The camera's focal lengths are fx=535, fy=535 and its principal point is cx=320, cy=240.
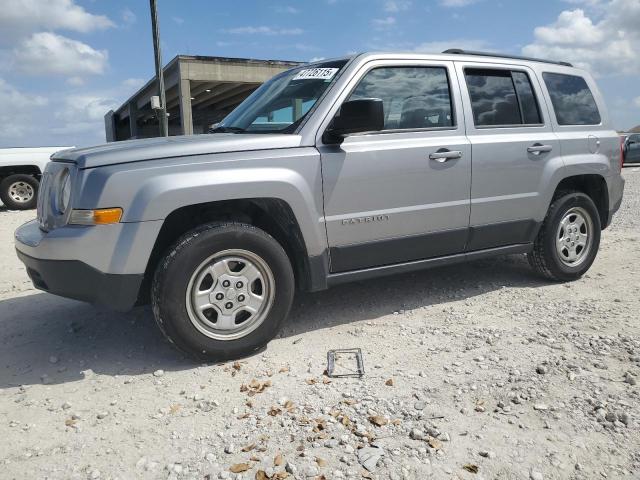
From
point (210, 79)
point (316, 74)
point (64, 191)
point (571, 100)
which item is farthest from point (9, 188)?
point (210, 79)

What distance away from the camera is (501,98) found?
440cm

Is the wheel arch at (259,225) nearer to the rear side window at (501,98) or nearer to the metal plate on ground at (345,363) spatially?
the metal plate on ground at (345,363)

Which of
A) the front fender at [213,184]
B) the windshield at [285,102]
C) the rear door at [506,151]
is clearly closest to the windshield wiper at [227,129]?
the windshield at [285,102]

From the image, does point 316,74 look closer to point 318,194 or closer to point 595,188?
point 318,194

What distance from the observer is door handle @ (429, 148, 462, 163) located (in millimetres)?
3896

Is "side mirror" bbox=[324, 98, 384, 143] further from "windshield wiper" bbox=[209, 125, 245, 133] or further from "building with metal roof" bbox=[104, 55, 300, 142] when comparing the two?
"building with metal roof" bbox=[104, 55, 300, 142]

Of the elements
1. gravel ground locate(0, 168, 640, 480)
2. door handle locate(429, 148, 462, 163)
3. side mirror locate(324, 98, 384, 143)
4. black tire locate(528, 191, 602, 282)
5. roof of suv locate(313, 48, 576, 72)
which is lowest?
gravel ground locate(0, 168, 640, 480)

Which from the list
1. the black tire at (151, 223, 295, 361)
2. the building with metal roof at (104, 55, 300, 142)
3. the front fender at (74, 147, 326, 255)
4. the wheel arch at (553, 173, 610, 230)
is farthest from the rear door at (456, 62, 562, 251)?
the building with metal roof at (104, 55, 300, 142)

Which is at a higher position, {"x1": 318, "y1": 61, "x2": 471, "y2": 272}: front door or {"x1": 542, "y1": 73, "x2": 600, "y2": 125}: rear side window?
{"x1": 542, "y1": 73, "x2": 600, "y2": 125}: rear side window

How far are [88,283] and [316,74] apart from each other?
2141 mm

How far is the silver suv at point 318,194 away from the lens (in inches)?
120

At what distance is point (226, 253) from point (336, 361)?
3.15ft

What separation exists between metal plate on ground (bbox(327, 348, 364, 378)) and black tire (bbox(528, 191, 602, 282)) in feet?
7.19

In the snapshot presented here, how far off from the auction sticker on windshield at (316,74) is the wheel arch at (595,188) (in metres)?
2.44
